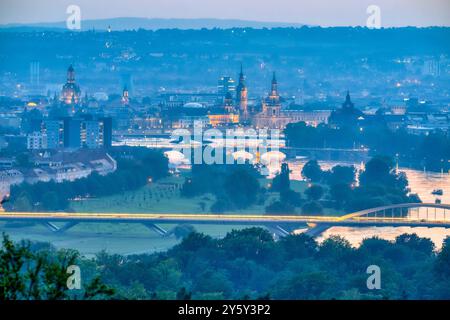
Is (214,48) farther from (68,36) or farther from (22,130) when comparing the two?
(22,130)

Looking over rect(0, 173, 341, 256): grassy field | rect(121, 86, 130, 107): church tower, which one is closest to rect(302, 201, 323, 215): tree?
rect(0, 173, 341, 256): grassy field

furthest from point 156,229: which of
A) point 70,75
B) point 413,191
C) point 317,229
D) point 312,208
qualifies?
point 70,75

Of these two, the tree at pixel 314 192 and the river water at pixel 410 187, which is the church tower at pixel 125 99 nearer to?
the river water at pixel 410 187

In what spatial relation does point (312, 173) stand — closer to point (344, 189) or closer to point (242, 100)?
point (344, 189)

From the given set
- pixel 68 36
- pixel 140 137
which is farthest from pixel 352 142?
pixel 68 36

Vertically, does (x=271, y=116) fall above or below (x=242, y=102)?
below

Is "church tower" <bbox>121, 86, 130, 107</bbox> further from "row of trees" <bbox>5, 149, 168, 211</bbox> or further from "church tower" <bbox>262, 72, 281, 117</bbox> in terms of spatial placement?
"row of trees" <bbox>5, 149, 168, 211</bbox>
